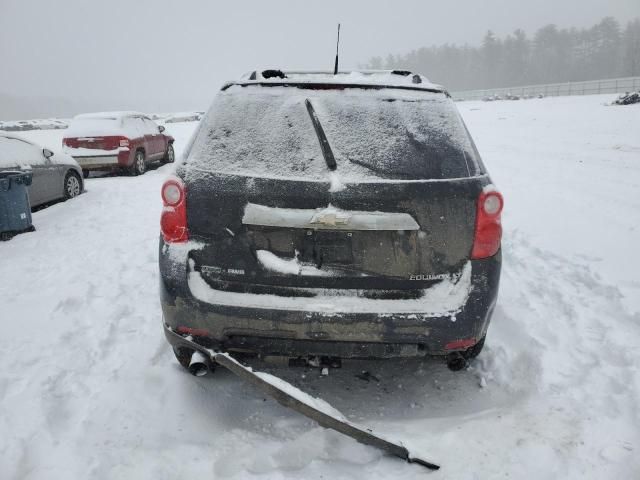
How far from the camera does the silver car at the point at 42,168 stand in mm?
7500

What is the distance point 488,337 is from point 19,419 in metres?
3.14

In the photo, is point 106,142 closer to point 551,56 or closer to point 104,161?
point 104,161

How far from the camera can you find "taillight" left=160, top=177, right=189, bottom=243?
100 inches

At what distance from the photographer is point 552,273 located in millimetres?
4906

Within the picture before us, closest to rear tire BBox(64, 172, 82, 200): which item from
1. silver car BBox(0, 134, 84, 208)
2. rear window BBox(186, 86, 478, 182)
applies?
silver car BBox(0, 134, 84, 208)

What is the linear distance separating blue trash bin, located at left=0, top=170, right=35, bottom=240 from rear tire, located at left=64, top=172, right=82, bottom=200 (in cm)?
247

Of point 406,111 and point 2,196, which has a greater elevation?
point 406,111

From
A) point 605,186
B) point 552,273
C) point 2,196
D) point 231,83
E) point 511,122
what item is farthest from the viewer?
point 511,122

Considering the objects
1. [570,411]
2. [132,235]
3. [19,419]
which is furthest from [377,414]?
[132,235]

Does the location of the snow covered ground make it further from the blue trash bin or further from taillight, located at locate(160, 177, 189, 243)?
the blue trash bin

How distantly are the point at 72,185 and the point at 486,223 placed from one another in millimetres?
9019

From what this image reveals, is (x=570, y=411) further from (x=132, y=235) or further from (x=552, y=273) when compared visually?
(x=132, y=235)

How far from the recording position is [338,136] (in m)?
2.61

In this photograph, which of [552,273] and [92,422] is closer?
[92,422]
